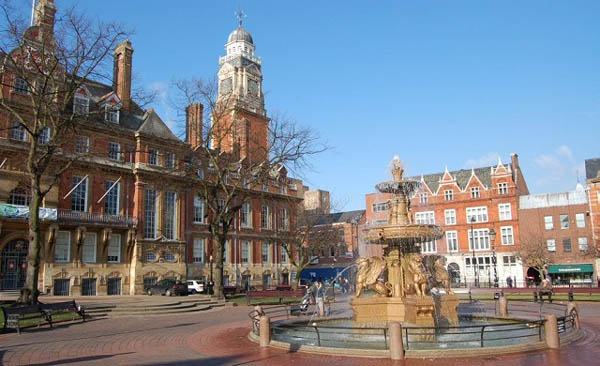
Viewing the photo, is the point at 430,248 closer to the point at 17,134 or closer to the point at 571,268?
the point at 571,268

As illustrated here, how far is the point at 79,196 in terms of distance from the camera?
38.0 m

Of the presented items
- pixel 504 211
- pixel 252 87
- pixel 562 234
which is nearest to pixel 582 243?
pixel 562 234

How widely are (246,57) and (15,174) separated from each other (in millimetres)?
45905

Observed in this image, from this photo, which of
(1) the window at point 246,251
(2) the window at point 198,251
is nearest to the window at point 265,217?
(1) the window at point 246,251

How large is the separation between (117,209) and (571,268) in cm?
4530

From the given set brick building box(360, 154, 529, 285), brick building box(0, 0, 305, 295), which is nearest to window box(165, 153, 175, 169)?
brick building box(0, 0, 305, 295)

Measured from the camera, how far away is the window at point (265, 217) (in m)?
55.8

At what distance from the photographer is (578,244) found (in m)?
51.0

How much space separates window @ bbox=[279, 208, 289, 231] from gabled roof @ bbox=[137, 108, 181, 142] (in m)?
17.5

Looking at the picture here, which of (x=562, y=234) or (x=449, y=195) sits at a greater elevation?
Answer: (x=449, y=195)

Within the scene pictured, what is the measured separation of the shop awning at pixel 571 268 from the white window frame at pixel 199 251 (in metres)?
36.4

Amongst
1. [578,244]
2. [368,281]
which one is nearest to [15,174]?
[368,281]

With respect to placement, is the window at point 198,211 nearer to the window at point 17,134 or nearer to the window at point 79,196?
the window at point 79,196

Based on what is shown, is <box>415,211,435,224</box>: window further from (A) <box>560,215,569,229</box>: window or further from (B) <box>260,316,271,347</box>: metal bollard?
(B) <box>260,316,271,347</box>: metal bollard
